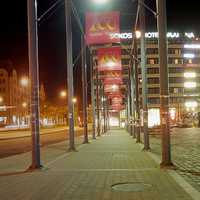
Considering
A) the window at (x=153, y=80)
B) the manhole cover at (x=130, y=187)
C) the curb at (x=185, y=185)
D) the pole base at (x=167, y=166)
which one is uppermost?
the window at (x=153, y=80)

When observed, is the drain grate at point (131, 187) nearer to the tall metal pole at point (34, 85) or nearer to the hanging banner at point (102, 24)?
the tall metal pole at point (34, 85)

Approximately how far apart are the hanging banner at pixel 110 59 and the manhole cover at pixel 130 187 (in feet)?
61.8

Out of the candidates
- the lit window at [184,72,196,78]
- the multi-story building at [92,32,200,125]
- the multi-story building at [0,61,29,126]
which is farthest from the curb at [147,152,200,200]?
the multi-story building at [0,61,29,126]

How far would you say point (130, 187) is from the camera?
11.6 meters

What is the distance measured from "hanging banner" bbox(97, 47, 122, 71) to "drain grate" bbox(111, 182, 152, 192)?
18781 mm

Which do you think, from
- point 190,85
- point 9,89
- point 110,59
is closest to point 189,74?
point 190,85

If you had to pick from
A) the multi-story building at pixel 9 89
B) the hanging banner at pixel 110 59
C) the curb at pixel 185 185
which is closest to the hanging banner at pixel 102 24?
the hanging banner at pixel 110 59

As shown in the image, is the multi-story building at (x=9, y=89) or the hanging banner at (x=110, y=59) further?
the multi-story building at (x=9, y=89)

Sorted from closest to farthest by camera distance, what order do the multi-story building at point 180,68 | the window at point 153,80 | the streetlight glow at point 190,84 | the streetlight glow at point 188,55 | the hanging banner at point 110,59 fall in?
the hanging banner at point 110,59
the window at point 153,80
the multi-story building at point 180,68
the streetlight glow at point 190,84
the streetlight glow at point 188,55

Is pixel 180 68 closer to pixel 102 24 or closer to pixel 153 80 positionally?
pixel 153 80

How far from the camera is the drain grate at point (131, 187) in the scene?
11188 millimetres

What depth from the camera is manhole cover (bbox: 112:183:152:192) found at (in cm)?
1119

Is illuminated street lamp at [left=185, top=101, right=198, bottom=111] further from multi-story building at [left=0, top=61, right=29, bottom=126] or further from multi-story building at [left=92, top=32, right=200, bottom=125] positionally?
multi-story building at [left=0, top=61, right=29, bottom=126]

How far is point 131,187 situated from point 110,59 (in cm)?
1969
